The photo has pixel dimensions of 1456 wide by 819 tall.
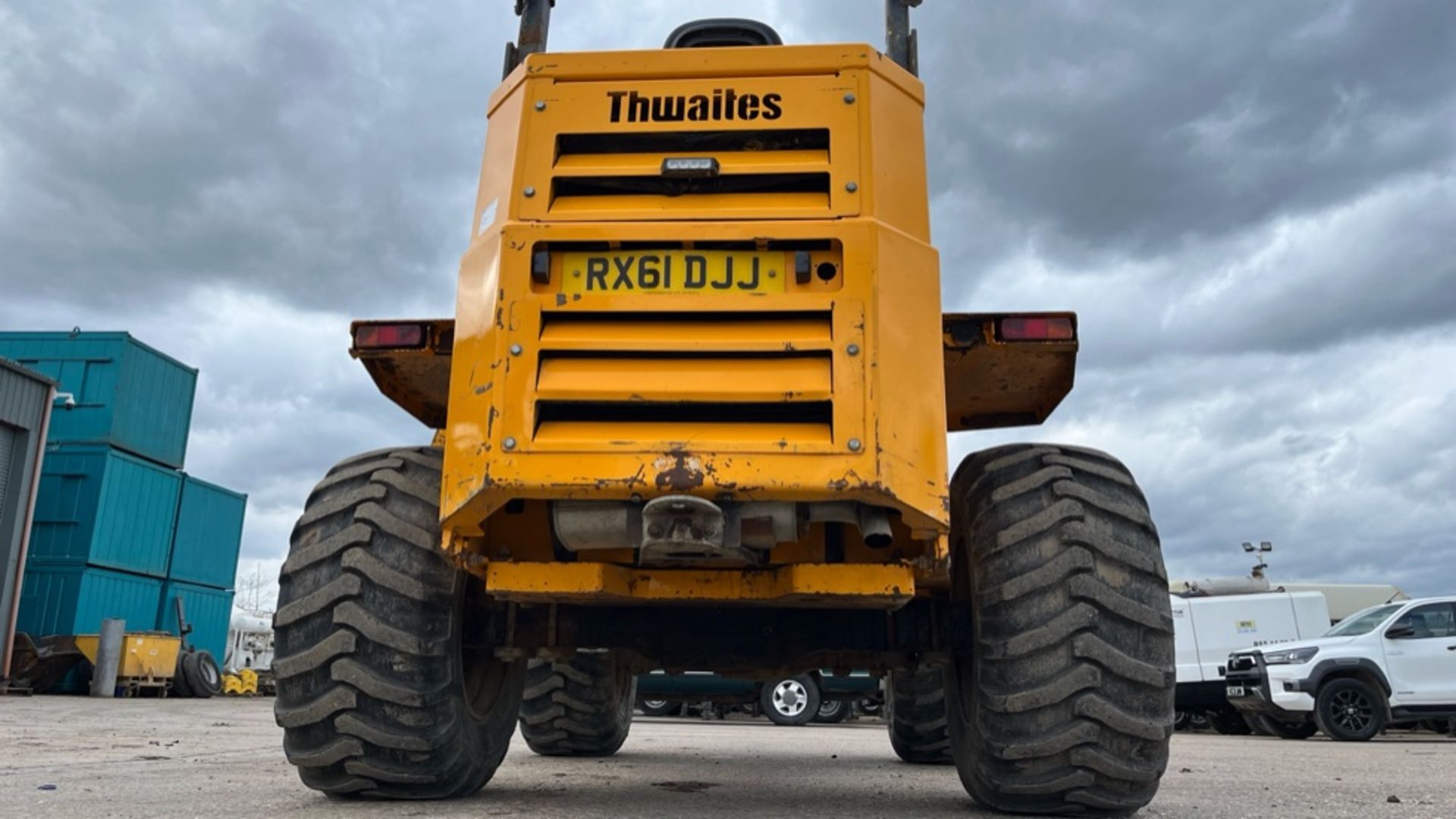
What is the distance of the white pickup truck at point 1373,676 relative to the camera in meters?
14.4

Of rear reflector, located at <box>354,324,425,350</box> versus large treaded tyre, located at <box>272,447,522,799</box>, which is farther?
rear reflector, located at <box>354,324,425,350</box>

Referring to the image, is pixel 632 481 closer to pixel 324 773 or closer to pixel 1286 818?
pixel 324 773

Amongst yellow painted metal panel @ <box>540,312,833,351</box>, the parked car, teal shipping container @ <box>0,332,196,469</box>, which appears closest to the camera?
yellow painted metal panel @ <box>540,312,833,351</box>

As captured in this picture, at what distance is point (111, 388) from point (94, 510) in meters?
2.69

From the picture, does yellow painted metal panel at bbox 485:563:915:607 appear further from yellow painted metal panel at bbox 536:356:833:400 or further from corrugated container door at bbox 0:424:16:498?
corrugated container door at bbox 0:424:16:498

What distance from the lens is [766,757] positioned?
8250 millimetres

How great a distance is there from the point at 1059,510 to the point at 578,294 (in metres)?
1.75

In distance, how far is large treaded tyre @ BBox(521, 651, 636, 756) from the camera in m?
7.34

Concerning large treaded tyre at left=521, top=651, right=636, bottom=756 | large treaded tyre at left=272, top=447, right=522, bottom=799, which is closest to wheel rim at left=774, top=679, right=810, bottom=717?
large treaded tyre at left=521, top=651, right=636, bottom=756

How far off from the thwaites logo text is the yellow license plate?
52cm

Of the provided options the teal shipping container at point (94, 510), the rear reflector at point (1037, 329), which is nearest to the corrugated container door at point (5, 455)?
the teal shipping container at point (94, 510)

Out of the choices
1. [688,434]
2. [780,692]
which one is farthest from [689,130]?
[780,692]

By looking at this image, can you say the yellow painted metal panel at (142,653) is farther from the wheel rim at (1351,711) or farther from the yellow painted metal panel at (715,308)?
the yellow painted metal panel at (715,308)

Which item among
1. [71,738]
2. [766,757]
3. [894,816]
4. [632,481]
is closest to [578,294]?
[632,481]
